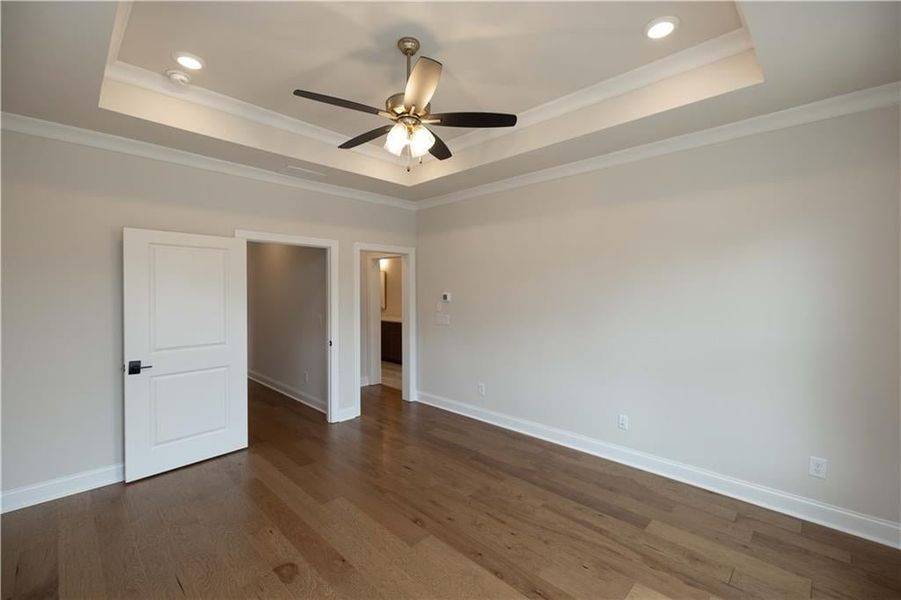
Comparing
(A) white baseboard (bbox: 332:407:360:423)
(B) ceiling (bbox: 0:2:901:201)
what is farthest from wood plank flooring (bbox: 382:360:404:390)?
(B) ceiling (bbox: 0:2:901:201)

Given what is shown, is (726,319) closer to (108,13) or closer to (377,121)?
(377,121)

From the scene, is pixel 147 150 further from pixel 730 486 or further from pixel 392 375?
pixel 730 486

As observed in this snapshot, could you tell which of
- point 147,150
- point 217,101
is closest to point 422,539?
point 217,101

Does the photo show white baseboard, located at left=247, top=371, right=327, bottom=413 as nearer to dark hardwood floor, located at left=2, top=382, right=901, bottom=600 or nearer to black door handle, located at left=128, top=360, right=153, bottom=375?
dark hardwood floor, located at left=2, top=382, right=901, bottom=600

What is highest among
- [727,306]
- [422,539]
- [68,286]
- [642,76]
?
[642,76]

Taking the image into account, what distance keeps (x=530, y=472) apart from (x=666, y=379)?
4.55 ft

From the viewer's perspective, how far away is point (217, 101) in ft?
10.1

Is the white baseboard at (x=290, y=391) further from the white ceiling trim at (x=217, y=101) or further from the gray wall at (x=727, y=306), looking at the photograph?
the white ceiling trim at (x=217, y=101)

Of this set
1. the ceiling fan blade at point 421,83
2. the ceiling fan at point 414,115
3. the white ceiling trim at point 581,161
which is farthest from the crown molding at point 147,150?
the ceiling fan blade at point 421,83

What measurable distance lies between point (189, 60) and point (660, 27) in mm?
2935

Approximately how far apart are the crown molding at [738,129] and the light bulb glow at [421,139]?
188 centimetres

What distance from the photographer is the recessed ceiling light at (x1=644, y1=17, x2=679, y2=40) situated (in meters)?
2.20

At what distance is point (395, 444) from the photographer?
12.9 feet

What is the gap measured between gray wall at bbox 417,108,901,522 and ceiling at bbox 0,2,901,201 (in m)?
0.41
